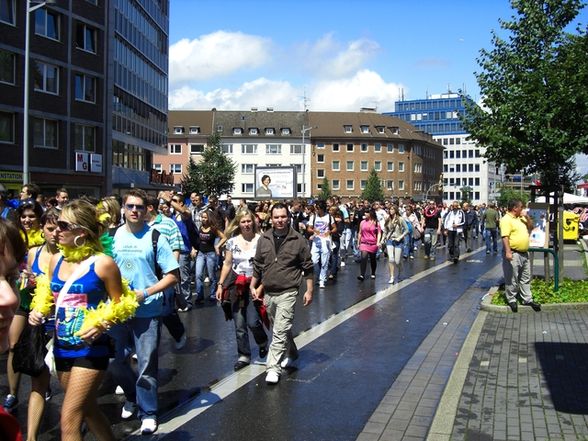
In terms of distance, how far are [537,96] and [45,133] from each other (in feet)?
95.7

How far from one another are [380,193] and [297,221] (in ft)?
246

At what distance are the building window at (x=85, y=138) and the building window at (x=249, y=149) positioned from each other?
6141 cm

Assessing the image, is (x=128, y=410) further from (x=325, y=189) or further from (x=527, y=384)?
(x=325, y=189)

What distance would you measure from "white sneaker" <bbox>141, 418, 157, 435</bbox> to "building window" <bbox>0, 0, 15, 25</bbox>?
31.2m

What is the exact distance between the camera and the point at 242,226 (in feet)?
25.0

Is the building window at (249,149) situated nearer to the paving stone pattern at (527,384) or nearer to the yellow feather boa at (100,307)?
the paving stone pattern at (527,384)

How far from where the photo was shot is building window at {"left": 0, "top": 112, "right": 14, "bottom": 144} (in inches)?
1281

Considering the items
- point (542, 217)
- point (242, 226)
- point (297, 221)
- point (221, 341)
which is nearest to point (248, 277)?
point (242, 226)

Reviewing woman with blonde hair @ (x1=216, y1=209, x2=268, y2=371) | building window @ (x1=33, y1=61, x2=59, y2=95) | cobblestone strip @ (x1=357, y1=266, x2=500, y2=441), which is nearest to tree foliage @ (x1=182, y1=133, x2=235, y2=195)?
building window @ (x1=33, y1=61, x2=59, y2=95)

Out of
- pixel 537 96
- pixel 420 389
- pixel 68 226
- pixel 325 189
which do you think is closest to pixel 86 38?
pixel 537 96

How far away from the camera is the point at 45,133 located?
35.2 meters

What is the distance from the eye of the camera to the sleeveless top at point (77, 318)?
13.4 ft

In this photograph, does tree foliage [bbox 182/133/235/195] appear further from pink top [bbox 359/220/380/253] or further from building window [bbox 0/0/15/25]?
pink top [bbox 359/220/380/253]

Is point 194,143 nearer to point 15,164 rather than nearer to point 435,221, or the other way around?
point 15,164
